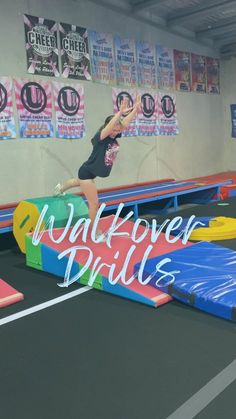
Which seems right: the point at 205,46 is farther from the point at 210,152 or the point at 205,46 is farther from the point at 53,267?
the point at 53,267

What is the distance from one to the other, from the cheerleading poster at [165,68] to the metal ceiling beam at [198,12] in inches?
19.6

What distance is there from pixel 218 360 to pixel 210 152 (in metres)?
7.49

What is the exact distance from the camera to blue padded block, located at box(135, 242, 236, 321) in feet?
7.72

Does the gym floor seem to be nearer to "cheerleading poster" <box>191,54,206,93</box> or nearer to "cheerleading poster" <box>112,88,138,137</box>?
"cheerleading poster" <box>112,88,138,137</box>

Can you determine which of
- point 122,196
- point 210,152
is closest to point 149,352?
point 122,196

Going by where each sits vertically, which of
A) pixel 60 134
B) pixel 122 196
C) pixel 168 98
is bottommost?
pixel 122 196

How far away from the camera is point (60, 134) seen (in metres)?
5.77

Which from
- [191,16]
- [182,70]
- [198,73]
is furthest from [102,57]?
[198,73]

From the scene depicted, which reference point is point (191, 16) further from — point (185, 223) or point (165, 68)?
point (185, 223)

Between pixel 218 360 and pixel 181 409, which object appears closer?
pixel 181 409

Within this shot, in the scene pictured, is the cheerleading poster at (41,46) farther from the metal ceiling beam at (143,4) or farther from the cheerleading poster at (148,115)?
the cheerleading poster at (148,115)

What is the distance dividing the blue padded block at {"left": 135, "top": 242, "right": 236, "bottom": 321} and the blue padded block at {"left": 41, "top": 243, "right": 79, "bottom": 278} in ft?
1.92

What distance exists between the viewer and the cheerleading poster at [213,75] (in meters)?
8.73

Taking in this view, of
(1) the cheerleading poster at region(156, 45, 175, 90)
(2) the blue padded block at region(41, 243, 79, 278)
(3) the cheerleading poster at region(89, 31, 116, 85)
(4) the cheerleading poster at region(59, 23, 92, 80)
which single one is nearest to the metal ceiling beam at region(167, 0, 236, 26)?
(1) the cheerleading poster at region(156, 45, 175, 90)
